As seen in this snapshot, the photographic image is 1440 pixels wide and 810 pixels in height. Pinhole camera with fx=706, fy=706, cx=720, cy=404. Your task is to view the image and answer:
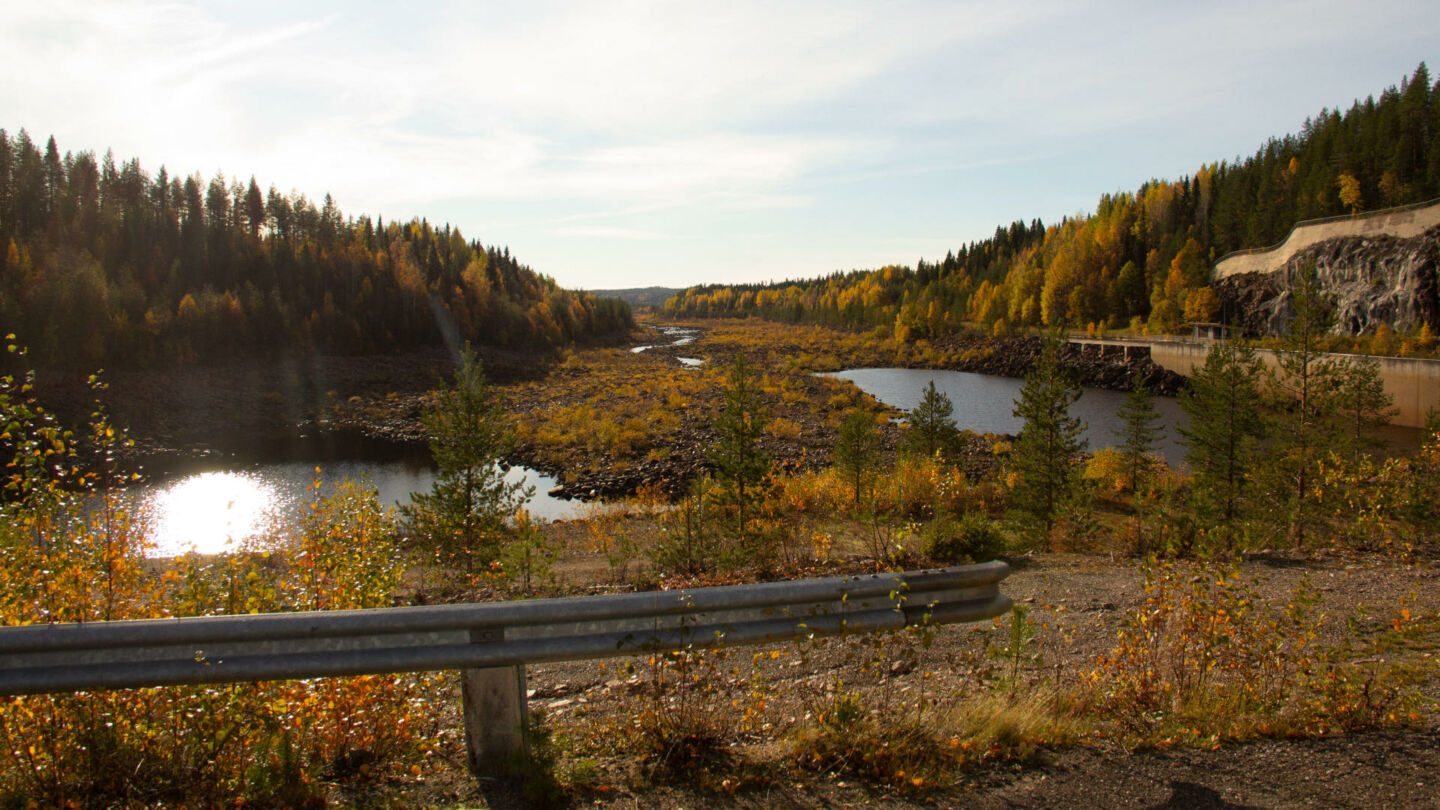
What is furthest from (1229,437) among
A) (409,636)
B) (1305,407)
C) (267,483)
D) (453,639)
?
(267,483)

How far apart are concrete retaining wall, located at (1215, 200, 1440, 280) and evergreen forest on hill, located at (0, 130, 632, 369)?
3281 inches

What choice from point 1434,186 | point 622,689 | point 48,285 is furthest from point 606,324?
point 622,689

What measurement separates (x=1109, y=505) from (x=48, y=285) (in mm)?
73445

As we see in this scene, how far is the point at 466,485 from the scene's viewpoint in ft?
56.1

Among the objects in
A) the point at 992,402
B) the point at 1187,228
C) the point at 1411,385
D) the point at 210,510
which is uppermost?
the point at 1187,228

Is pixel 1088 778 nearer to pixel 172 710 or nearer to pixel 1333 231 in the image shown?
pixel 172 710

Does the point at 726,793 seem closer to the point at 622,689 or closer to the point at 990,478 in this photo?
the point at 622,689

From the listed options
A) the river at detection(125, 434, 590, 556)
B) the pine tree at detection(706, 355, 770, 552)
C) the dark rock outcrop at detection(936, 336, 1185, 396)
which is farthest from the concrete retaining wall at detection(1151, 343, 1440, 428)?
the river at detection(125, 434, 590, 556)

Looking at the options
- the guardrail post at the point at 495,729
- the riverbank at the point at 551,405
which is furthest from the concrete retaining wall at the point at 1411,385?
the guardrail post at the point at 495,729

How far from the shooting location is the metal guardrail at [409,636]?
3064 mm

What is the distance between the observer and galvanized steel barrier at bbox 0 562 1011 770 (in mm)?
3066

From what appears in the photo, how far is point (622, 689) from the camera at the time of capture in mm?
5367

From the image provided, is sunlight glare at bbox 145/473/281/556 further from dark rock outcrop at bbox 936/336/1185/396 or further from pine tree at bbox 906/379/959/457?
dark rock outcrop at bbox 936/336/1185/396

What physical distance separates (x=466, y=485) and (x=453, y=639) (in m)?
14.6
